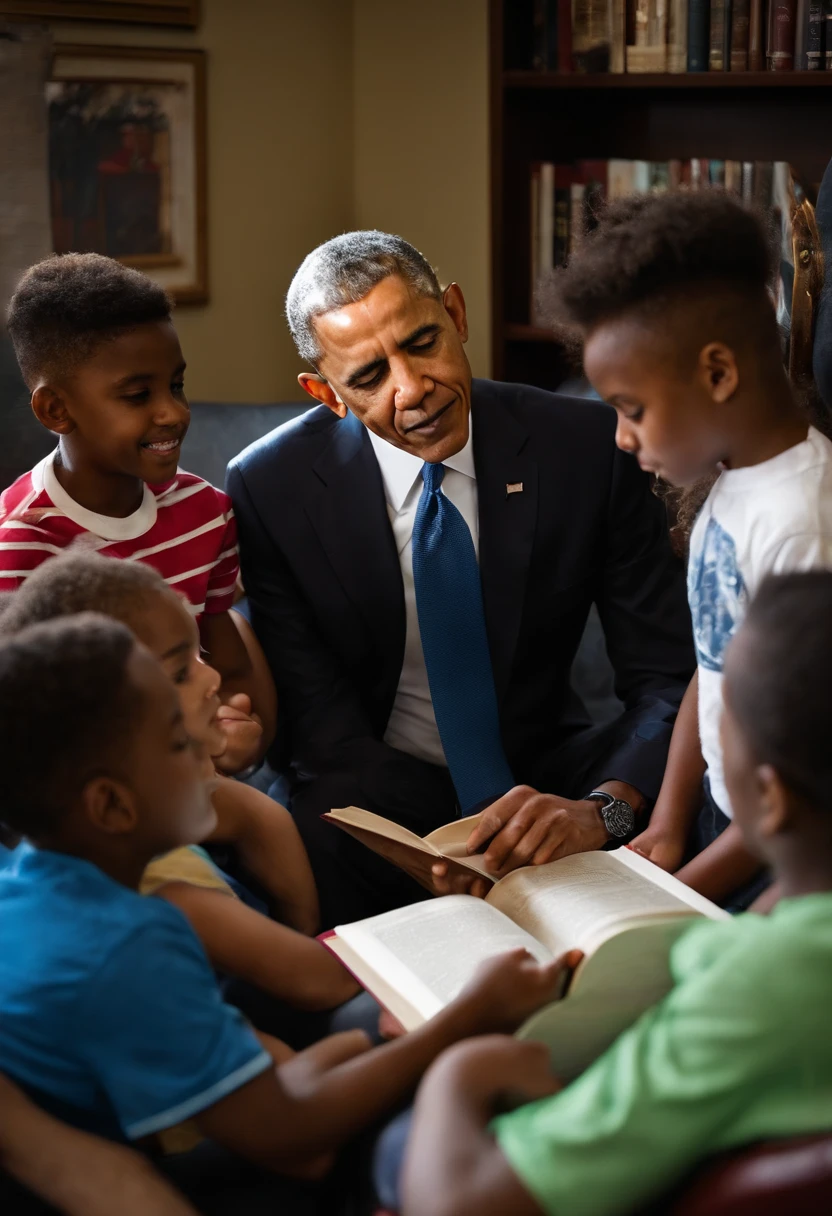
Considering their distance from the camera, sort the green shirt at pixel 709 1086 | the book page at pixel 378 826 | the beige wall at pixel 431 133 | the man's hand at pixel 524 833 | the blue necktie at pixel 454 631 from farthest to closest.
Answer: the beige wall at pixel 431 133 → the blue necktie at pixel 454 631 → the man's hand at pixel 524 833 → the book page at pixel 378 826 → the green shirt at pixel 709 1086

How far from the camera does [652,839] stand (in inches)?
64.5

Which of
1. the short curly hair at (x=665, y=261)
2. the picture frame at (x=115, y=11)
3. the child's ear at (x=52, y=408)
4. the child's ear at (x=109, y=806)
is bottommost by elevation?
the child's ear at (x=109, y=806)

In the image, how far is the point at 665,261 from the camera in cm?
133

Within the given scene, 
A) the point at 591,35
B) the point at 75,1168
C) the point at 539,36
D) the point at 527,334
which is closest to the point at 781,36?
the point at 591,35

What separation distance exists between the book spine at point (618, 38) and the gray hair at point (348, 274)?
4.02 ft

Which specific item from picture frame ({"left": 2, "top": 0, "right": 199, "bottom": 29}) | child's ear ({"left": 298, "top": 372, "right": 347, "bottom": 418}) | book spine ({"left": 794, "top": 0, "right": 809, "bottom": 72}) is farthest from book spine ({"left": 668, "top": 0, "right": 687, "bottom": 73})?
child's ear ({"left": 298, "top": 372, "right": 347, "bottom": 418})

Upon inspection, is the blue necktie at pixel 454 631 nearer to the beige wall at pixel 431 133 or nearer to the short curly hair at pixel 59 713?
the short curly hair at pixel 59 713

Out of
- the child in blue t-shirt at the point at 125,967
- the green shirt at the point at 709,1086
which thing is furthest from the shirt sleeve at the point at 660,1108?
the child in blue t-shirt at the point at 125,967

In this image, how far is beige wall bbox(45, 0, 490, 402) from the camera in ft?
10.1

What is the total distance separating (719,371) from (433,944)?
2.10 ft

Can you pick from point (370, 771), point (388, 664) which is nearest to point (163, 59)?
point (388, 664)

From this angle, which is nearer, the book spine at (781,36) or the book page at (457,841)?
the book page at (457,841)

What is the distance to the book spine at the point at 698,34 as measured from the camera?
109 inches

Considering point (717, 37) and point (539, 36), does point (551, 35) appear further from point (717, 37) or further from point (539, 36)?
point (717, 37)
